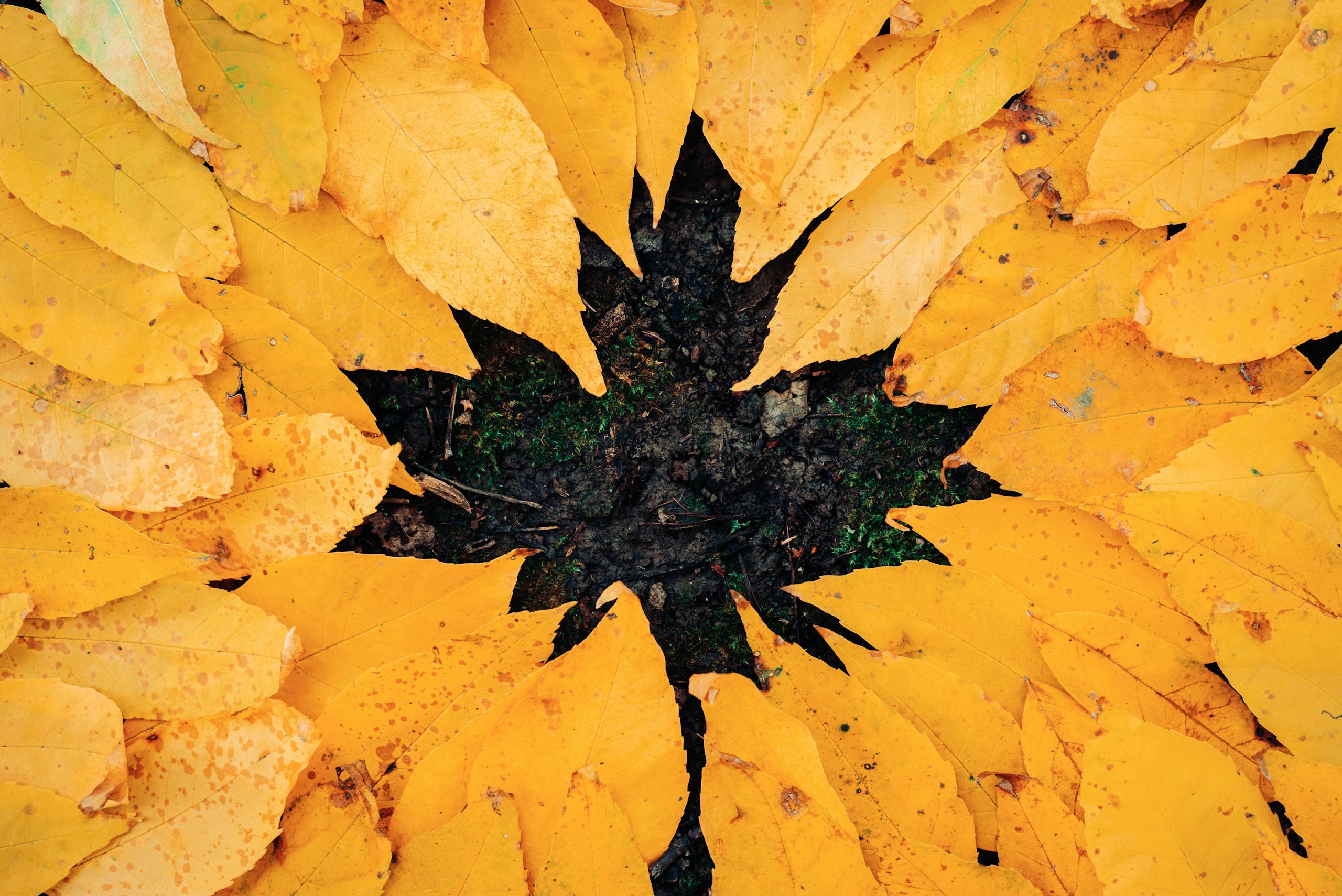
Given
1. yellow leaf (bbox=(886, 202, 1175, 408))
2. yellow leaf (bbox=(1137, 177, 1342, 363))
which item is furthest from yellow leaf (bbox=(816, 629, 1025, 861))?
yellow leaf (bbox=(1137, 177, 1342, 363))

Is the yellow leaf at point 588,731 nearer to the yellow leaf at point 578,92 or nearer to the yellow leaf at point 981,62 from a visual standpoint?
the yellow leaf at point 578,92

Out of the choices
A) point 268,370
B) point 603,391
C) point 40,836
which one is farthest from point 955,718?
point 40,836

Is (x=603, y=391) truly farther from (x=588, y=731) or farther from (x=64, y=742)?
(x=64, y=742)

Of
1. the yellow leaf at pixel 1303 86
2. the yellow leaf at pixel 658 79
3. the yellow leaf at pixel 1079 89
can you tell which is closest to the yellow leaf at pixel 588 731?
the yellow leaf at pixel 658 79

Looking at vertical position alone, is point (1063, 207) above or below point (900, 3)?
below

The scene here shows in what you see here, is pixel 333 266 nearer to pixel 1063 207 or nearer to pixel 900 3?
pixel 900 3

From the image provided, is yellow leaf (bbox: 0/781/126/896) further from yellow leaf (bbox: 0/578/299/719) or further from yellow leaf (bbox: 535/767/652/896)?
yellow leaf (bbox: 535/767/652/896)

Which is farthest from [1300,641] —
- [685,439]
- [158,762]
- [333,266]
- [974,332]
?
[158,762]

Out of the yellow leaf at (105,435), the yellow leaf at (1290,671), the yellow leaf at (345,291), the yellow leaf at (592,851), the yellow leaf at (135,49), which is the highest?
the yellow leaf at (135,49)
